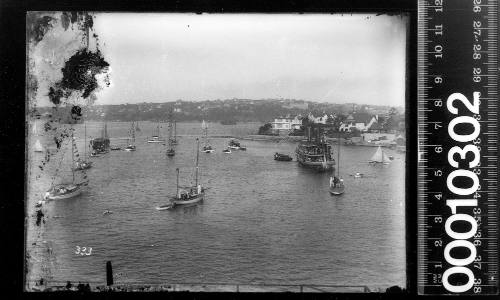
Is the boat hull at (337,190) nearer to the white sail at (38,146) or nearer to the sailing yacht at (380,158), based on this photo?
the sailing yacht at (380,158)

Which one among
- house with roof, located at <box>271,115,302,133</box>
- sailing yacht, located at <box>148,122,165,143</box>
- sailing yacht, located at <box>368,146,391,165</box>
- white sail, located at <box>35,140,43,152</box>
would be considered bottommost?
sailing yacht, located at <box>368,146,391,165</box>

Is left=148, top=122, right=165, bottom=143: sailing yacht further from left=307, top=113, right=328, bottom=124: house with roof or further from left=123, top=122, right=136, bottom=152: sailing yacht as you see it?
left=307, top=113, right=328, bottom=124: house with roof

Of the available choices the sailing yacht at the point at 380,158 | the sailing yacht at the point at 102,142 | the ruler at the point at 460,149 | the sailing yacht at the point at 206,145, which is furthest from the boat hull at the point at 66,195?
the ruler at the point at 460,149

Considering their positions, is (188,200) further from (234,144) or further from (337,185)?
(337,185)

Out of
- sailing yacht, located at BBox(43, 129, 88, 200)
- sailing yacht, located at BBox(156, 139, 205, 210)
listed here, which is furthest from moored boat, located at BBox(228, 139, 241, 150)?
sailing yacht, located at BBox(43, 129, 88, 200)

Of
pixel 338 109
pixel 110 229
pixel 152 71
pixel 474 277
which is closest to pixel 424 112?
pixel 338 109

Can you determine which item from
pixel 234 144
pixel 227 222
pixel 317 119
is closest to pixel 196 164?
pixel 234 144

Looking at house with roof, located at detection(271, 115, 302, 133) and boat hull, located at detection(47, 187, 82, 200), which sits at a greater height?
house with roof, located at detection(271, 115, 302, 133)

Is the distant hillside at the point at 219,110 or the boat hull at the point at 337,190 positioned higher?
the distant hillside at the point at 219,110
